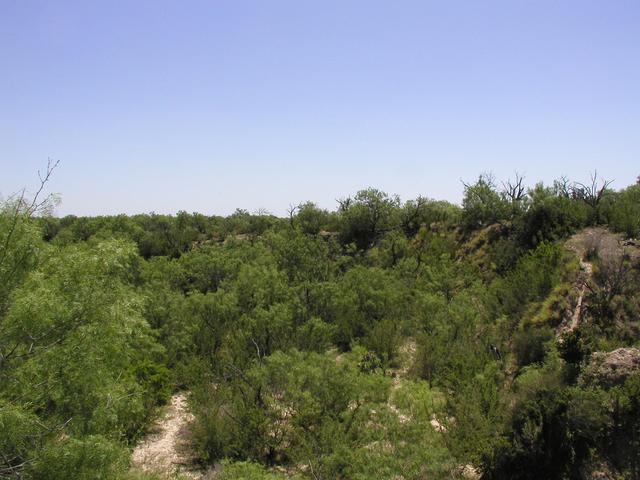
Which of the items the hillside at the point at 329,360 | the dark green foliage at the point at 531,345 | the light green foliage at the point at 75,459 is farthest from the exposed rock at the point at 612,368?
the light green foliage at the point at 75,459

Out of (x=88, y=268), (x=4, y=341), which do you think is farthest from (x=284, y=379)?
(x=4, y=341)

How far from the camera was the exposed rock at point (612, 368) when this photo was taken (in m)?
12.2

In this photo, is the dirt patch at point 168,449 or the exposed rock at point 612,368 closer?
the exposed rock at point 612,368

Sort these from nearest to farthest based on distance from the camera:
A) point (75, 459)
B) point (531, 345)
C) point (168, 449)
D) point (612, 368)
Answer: point (75, 459)
point (612, 368)
point (168, 449)
point (531, 345)

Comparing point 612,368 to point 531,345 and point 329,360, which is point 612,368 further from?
point 329,360

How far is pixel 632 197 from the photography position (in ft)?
93.4

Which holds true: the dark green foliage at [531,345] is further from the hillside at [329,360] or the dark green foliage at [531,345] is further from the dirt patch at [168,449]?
the dirt patch at [168,449]

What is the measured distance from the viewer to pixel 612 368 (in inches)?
490

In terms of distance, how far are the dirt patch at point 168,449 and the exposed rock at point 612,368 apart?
437 inches

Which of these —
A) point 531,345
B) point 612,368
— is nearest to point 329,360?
point 612,368

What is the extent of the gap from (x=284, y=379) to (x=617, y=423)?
28.1 ft

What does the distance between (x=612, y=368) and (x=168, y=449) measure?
13222 mm

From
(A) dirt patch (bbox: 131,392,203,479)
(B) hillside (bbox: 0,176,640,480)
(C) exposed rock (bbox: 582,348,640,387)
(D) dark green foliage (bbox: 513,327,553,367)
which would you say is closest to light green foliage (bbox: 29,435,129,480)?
(B) hillside (bbox: 0,176,640,480)

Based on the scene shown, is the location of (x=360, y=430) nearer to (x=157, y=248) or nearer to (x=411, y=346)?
(x=411, y=346)
